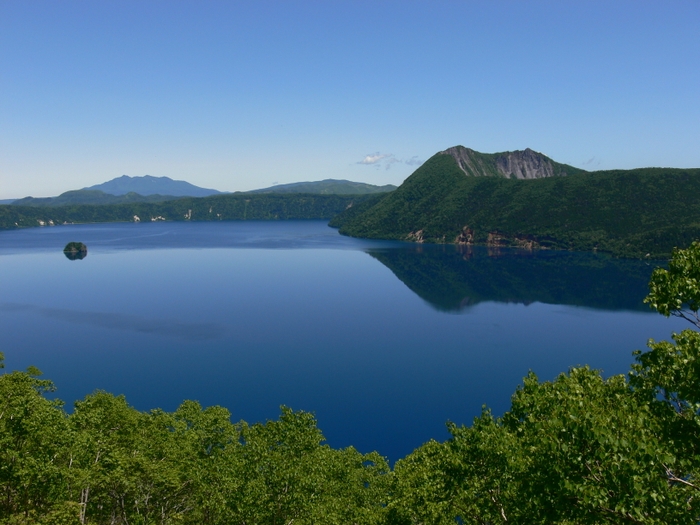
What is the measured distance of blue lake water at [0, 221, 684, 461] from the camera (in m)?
62.1

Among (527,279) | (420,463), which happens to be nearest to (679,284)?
(420,463)

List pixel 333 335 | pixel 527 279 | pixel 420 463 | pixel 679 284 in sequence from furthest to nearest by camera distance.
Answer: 1. pixel 527 279
2. pixel 333 335
3. pixel 420 463
4. pixel 679 284

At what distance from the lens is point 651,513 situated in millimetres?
11992

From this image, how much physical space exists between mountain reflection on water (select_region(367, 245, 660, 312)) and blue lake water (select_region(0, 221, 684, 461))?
0.89 m

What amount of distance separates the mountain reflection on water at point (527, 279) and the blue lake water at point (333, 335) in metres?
0.89

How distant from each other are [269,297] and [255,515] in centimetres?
10405

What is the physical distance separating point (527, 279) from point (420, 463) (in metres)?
135

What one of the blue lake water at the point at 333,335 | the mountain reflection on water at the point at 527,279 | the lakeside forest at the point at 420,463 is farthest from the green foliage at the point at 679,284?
the mountain reflection on water at the point at 527,279

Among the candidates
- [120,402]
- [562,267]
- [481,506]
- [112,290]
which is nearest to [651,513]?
A: [481,506]

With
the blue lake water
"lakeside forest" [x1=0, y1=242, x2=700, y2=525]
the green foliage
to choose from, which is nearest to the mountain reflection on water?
the blue lake water

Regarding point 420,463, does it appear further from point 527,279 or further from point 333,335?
point 527,279

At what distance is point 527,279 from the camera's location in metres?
148

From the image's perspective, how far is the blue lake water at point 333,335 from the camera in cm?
6206

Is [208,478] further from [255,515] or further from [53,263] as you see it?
[53,263]
